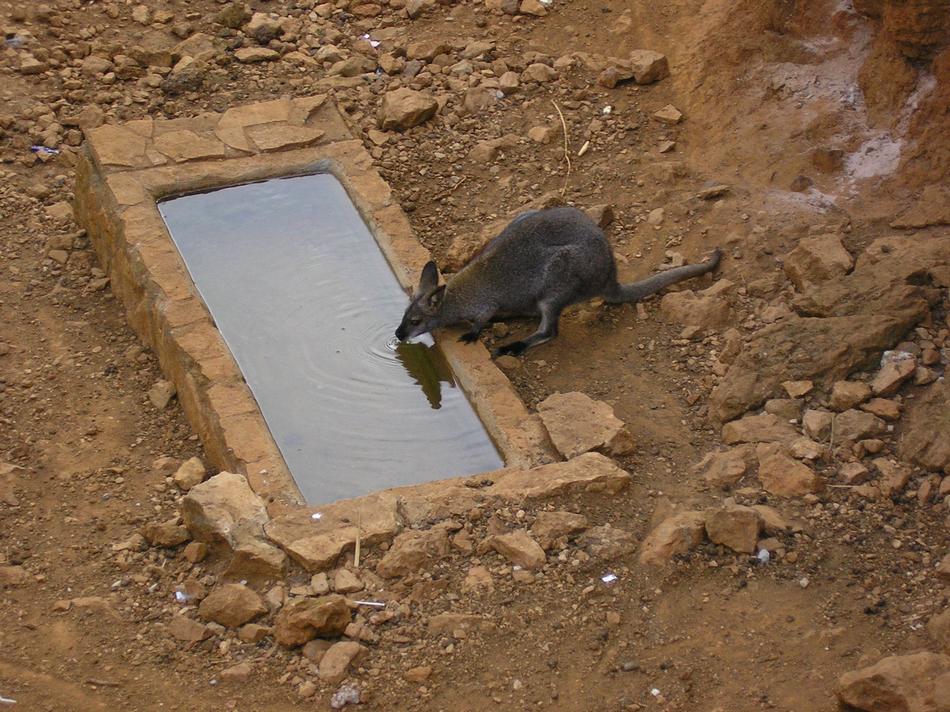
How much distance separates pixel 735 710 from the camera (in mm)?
4836

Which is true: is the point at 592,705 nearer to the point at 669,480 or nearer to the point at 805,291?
the point at 669,480

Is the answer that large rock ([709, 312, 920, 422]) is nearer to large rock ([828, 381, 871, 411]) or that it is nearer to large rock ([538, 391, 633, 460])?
large rock ([828, 381, 871, 411])

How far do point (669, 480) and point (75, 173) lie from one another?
4909mm

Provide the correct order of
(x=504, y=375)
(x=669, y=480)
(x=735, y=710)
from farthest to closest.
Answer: (x=504, y=375) → (x=669, y=480) → (x=735, y=710)

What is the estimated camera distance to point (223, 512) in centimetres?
575

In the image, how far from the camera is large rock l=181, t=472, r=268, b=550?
568 centimetres

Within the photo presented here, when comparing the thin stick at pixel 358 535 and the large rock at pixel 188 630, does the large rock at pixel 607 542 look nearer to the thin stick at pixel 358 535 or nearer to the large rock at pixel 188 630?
the thin stick at pixel 358 535

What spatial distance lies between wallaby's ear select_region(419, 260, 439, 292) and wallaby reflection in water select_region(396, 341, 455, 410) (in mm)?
370

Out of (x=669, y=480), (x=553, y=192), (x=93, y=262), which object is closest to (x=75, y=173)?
(x=93, y=262)

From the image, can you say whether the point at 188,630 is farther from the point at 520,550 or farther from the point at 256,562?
the point at 520,550

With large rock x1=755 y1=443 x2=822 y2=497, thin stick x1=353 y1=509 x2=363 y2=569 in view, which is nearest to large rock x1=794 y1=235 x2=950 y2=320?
large rock x1=755 y1=443 x2=822 y2=497

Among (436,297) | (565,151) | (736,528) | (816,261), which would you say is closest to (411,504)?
(736,528)

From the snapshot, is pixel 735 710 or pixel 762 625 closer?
pixel 735 710

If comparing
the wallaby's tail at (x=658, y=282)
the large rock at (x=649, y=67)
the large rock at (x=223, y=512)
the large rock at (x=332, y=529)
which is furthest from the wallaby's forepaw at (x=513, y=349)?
the large rock at (x=649, y=67)
